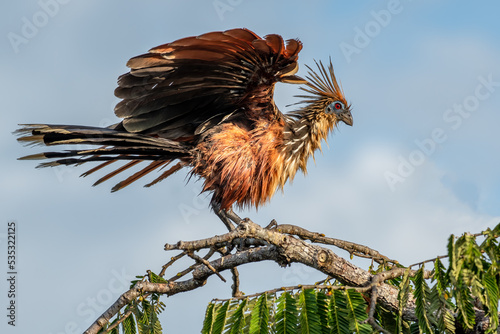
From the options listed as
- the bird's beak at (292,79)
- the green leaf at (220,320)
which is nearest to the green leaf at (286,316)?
the green leaf at (220,320)

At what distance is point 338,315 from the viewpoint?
9.09ft

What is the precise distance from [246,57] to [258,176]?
107 cm

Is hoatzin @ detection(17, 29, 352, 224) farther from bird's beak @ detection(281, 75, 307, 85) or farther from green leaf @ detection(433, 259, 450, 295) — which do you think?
green leaf @ detection(433, 259, 450, 295)

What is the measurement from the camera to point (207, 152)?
4672 mm

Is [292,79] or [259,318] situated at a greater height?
[292,79]

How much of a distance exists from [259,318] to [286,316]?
136mm

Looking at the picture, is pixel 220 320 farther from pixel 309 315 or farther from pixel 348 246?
pixel 348 246

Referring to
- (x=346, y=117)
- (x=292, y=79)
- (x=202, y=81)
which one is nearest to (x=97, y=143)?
(x=202, y=81)

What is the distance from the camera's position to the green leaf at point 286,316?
2758 millimetres

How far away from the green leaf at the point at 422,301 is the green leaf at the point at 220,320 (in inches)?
39.1

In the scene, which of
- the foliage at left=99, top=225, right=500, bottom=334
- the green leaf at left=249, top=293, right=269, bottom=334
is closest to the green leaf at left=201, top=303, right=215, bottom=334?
the foliage at left=99, top=225, right=500, bottom=334

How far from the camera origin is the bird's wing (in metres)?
4.04

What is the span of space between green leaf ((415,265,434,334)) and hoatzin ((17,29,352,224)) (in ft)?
6.96

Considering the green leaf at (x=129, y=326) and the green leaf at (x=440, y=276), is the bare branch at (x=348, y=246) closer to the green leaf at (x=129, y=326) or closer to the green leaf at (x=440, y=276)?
the green leaf at (x=440, y=276)
